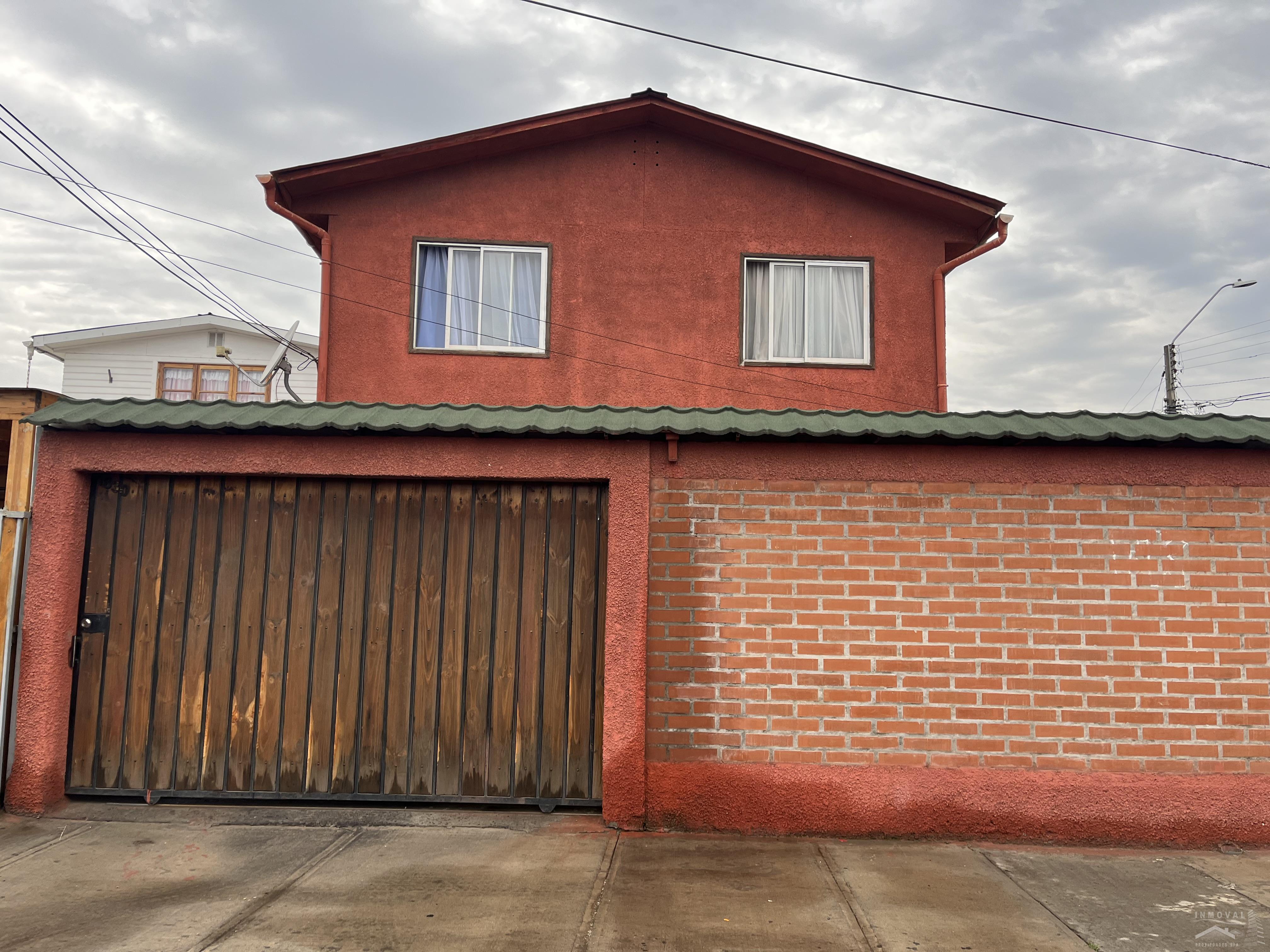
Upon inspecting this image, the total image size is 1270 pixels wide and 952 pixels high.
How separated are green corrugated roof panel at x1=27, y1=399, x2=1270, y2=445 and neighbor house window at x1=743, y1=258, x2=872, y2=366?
4369mm

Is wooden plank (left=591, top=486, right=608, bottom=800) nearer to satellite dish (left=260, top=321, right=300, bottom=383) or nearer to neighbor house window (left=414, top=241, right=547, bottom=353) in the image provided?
neighbor house window (left=414, top=241, right=547, bottom=353)

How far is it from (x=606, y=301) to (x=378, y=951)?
7.13 m

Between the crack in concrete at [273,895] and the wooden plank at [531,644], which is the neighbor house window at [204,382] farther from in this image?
the crack in concrete at [273,895]

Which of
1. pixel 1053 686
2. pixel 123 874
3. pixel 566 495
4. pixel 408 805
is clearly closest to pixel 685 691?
pixel 566 495

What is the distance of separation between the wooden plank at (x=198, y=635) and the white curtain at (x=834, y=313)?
21.1ft

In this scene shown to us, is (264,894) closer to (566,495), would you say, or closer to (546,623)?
(546,623)

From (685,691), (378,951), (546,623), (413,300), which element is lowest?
(378,951)

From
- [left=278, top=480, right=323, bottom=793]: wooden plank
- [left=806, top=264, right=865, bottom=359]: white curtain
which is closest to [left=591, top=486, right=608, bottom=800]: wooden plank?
[left=278, top=480, right=323, bottom=793]: wooden plank

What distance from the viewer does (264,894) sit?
12.9 ft

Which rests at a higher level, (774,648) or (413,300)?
(413,300)

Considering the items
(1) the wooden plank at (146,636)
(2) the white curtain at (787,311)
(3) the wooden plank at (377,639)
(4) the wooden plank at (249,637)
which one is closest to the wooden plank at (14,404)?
(1) the wooden plank at (146,636)

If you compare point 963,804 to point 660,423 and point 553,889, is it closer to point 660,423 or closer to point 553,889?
point 553,889

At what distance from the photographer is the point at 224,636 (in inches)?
205

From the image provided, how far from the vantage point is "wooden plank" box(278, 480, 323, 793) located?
510cm
